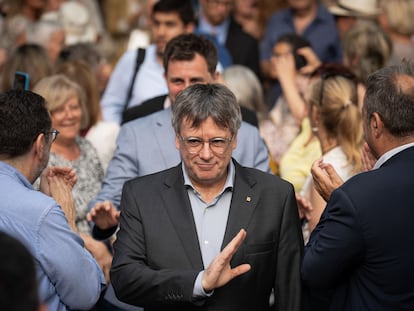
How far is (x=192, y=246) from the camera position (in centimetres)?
443

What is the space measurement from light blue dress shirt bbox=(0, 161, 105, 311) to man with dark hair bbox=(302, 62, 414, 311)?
1.10 m

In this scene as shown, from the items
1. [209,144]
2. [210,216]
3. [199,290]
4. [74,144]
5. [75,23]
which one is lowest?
[199,290]

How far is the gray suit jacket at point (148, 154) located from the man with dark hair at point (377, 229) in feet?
4.21

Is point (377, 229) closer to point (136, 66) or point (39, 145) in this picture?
point (39, 145)

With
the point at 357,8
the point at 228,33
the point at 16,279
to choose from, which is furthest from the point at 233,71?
the point at 16,279

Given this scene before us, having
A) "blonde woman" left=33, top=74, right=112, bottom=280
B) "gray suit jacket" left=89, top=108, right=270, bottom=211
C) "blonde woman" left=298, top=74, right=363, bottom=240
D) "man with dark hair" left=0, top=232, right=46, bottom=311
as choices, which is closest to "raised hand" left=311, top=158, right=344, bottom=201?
"blonde woman" left=298, top=74, right=363, bottom=240

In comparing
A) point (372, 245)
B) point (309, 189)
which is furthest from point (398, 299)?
point (309, 189)

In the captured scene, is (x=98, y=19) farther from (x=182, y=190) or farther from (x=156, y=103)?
(x=182, y=190)

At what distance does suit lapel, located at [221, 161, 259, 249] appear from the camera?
4.47 meters

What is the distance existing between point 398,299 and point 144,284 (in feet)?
3.90

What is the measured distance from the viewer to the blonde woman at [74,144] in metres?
6.14

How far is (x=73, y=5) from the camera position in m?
11.2

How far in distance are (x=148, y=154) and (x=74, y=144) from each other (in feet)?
3.49

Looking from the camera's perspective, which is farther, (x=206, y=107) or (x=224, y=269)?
(x=206, y=107)
